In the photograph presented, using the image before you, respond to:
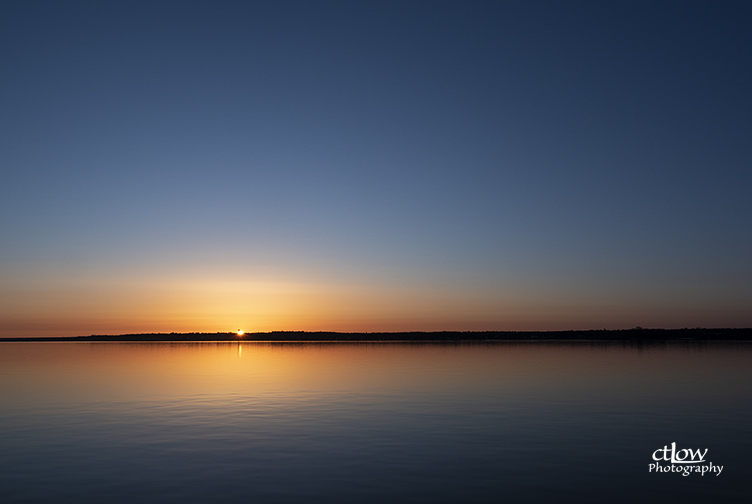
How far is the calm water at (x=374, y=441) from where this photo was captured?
55.2 ft

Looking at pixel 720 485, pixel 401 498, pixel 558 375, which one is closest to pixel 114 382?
pixel 558 375

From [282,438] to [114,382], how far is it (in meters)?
31.8

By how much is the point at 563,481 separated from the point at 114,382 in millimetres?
42839

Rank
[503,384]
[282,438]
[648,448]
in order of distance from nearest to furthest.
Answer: [648,448] → [282,438] → [503,384]

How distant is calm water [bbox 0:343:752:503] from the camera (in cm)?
1681

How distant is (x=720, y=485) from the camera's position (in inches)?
677

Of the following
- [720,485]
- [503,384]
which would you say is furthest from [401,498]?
[503,384]

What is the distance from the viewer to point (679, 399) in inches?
1409

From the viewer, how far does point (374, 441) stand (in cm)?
2377

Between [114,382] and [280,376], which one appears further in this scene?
[280,376]

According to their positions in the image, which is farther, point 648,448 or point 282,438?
point 282,438

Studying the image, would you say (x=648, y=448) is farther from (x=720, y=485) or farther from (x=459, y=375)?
(x=459, y=375)

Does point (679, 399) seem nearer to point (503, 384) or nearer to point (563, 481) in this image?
point (503, 384)

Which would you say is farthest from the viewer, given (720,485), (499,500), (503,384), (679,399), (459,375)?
(459,375)
